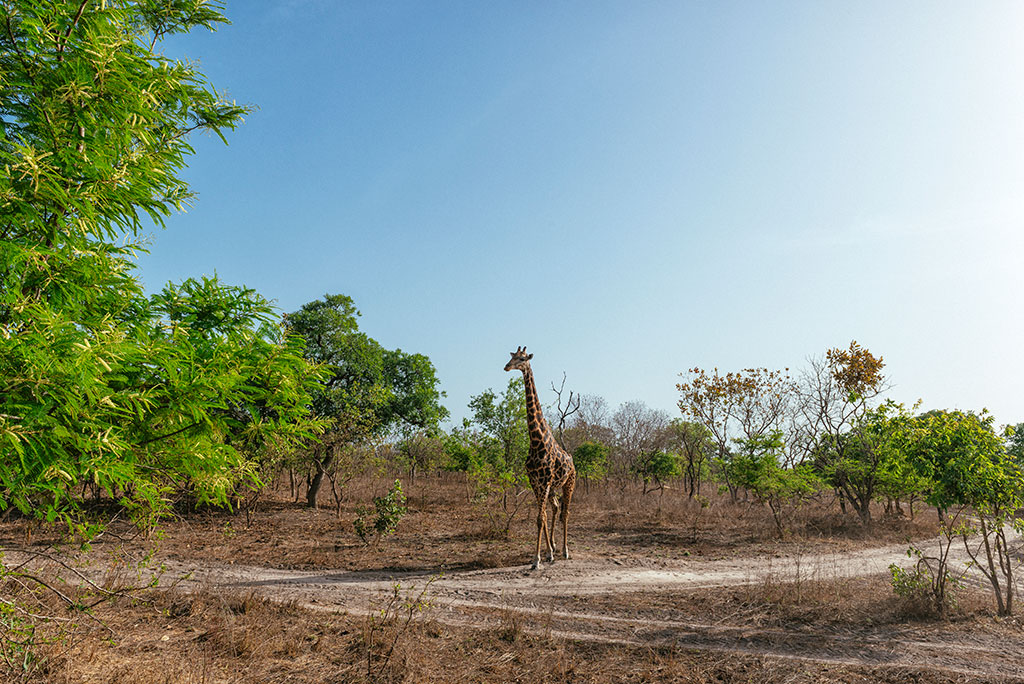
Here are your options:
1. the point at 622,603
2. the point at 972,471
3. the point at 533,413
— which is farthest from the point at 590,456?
the point at 972,471

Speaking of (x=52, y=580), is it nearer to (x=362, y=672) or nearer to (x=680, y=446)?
(x=362, y=672)

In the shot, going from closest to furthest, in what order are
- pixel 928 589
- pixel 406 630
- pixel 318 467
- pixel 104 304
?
pixel 104 304 → pixel 406 630 → pixel 928 589 → pixel 318 467

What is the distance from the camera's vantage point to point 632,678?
557cm

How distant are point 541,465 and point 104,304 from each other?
27.1 feet

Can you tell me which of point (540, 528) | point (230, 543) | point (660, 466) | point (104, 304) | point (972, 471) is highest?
point (104, 304)

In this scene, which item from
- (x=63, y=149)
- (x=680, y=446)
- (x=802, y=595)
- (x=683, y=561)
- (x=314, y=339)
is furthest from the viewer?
(x=680, y=446)

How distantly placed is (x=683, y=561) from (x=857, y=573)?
3417 millimetres

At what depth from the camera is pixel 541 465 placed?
440 inches

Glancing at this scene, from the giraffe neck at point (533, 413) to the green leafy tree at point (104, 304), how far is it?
6.87 m

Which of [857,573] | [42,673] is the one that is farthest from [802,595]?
[42,673]

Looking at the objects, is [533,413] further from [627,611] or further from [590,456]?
[590,456]

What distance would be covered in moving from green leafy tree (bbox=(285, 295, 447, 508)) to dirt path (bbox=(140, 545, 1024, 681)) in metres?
7.67

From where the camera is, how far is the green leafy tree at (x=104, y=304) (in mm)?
3381

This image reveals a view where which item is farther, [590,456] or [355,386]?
[590,456]
